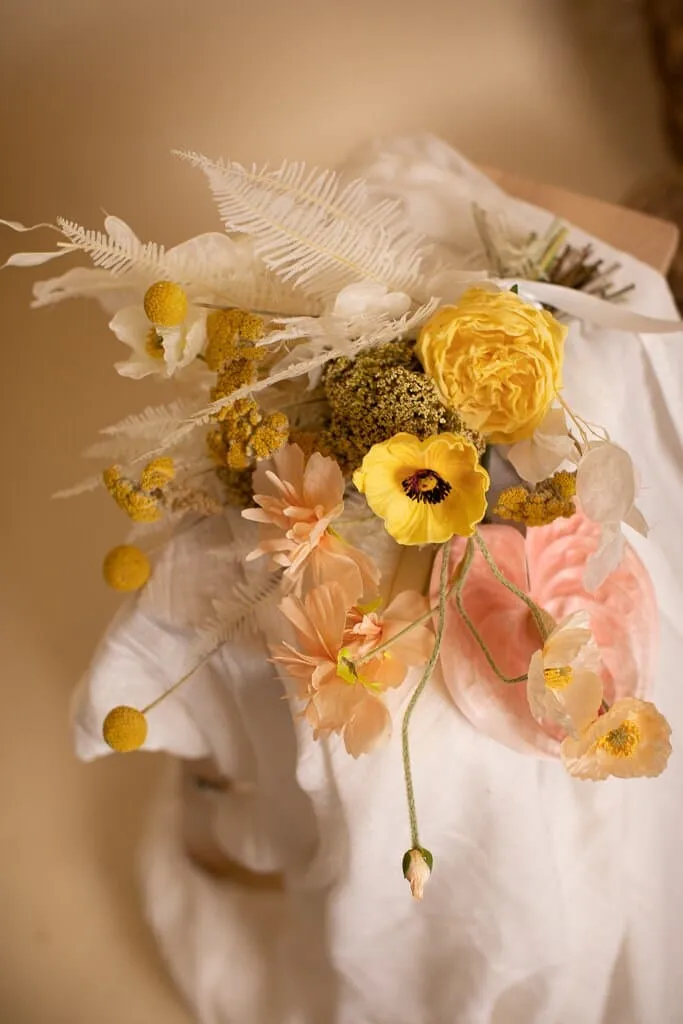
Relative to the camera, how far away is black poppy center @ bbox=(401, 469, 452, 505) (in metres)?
0.51

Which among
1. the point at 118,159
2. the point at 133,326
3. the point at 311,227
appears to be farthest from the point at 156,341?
the point at 118,159

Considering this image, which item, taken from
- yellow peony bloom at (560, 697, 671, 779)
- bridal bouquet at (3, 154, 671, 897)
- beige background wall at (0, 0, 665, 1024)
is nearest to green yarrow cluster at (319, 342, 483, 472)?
bridal bouquet at (3, 154, 671, 897)

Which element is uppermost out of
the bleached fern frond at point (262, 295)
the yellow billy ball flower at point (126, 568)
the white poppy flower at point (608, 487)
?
the bleached fern frond at point (262, 295)

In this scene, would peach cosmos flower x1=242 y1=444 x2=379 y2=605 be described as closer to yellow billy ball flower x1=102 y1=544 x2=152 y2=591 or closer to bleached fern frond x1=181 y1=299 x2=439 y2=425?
bleached fern frond x1=181 y1=299 x2=439 y2=425

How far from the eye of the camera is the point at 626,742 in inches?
22.1

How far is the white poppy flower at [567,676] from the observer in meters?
0.52

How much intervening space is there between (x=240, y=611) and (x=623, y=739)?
0.31m

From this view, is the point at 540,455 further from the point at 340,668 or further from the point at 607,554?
the point at 340,668

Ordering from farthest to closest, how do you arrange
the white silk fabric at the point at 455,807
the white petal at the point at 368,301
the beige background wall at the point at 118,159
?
the beige background wall at the point at 118,159
the white silk fabric at the point at 455,807
the white petal at the point at 368,301

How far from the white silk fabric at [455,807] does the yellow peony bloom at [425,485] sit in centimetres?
18

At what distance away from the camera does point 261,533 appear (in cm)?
67

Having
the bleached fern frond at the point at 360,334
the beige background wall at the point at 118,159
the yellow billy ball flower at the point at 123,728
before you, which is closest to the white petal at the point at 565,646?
the bleached fern frond at the point at 360,334

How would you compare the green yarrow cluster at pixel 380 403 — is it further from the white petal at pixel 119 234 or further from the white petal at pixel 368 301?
the white petal at pixel 119 234

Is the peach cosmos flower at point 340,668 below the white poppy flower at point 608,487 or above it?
below
